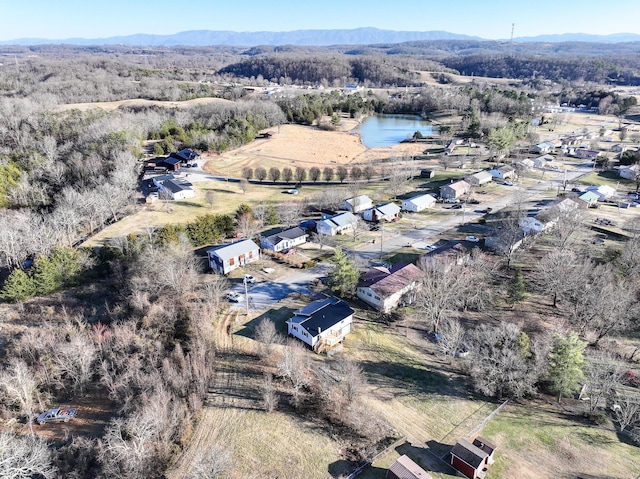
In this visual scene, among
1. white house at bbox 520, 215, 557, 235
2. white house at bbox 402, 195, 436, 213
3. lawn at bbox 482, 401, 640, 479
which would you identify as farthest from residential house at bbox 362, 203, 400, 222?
lawn at bbox 482, 401, 640, 479

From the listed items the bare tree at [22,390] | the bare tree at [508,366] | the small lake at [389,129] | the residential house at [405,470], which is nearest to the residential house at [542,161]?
the small lake at [389,129]

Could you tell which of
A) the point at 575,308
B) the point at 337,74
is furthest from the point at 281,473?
the point at 337,74

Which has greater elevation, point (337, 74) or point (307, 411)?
point (337, 74)

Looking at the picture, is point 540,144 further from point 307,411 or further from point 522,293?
point 307,411

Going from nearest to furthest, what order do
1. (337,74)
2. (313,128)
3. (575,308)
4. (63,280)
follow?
(575,308) → (63,280) → (313,128) → (337,74)

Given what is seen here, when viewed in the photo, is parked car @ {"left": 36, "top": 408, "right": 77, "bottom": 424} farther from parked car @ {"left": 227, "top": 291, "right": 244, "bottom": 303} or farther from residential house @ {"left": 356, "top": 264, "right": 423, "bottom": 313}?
residential house @ {"left": 356, "top": 264, "right": 423, "bottom": 313}

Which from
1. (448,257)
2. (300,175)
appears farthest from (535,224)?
(300,175)

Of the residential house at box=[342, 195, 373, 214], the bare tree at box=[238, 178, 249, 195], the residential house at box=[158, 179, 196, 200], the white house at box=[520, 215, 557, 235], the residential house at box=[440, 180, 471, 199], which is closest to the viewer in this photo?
the white house at box=[520, 215, 557, 235]
